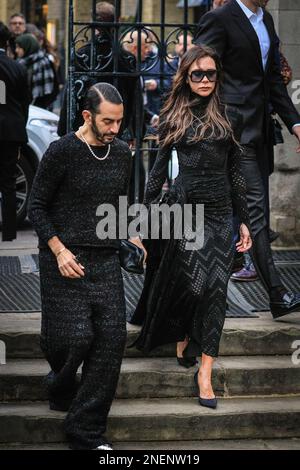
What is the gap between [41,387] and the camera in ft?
24.3

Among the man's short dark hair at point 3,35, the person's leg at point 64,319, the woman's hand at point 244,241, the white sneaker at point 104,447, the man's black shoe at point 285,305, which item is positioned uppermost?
the man's short dark hair at point 3,35

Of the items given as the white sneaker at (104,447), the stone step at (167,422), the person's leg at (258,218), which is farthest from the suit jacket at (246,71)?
the white sneaker at (104,447)

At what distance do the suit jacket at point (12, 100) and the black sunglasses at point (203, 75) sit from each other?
4.25 meters

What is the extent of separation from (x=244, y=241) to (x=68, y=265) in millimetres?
1367

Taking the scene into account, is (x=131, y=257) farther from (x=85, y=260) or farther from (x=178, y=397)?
(x=178, y=397)

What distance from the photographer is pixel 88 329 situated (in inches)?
264

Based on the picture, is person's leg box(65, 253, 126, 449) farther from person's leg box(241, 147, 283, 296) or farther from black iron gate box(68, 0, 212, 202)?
black iron gate box(68, 0, 212, 202)

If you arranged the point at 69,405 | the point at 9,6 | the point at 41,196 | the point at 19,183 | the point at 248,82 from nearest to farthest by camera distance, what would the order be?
the point at 41,196 < the point at 69,405 < the point at 248,82 < the point at 19,183 < the point at 9,6

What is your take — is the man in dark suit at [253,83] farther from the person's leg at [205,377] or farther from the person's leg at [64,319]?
the person's leg at [64,319]

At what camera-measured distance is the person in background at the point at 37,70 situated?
53.8 ft

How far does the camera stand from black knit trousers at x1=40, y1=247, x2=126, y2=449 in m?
6.73
